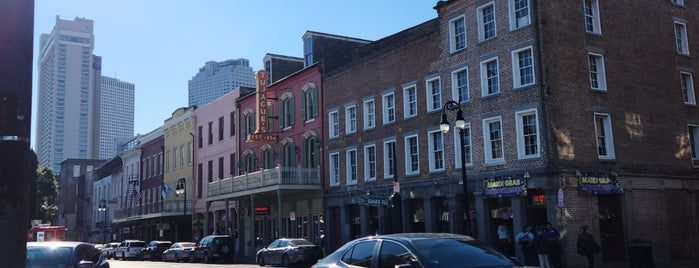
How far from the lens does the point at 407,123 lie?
3161 centimetres

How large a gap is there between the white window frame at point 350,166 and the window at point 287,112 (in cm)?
607

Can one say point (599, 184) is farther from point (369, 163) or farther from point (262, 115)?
point (262, 115)

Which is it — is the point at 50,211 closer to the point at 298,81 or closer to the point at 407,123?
the point at 298,81

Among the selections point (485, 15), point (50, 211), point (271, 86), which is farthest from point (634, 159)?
point (50, 211)

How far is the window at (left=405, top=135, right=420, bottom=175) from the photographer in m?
31.1

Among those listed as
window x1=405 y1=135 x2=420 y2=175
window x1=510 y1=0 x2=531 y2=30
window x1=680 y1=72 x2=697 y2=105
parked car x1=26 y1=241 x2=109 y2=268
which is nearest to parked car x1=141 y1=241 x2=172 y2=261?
window x1=405 y1=135 x2=420 y2=175

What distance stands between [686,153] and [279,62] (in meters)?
27.2

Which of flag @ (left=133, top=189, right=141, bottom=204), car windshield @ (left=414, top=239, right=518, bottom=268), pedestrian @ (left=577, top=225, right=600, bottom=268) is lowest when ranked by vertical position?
pedestrian @ (left=577, top=225, right=600, bottom=268)

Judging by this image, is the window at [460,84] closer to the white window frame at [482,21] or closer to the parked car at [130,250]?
the white window frame at [482,21]

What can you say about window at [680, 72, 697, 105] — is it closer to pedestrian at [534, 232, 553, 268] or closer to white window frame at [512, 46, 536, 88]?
white window frame at [512, 46, 536, 88]

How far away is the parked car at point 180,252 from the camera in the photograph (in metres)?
38.5

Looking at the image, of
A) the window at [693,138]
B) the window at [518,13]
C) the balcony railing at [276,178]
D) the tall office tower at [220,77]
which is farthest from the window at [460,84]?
the tall office tower at [220,77]

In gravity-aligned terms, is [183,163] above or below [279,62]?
below

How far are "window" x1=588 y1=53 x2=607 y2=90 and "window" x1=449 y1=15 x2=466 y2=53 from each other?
17.3ft
